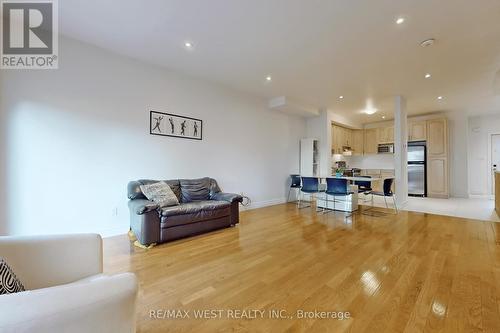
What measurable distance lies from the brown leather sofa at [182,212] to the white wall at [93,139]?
1.07 ft

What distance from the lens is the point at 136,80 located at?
3.73 metres

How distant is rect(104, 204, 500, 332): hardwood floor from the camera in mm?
1560

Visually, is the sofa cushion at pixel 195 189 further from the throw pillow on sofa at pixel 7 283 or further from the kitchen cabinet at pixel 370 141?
the kitchen cabinet at pixel 370 141

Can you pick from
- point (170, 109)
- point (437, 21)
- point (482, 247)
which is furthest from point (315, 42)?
point (482, 247)

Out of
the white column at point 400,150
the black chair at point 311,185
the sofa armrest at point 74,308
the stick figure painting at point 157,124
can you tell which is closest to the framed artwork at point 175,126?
the stick figure painting at point 157,124

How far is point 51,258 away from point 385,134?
30.8 ft

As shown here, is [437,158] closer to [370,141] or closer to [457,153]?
[457,153]

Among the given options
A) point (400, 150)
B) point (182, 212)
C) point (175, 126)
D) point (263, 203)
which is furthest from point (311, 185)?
point (175, 126)

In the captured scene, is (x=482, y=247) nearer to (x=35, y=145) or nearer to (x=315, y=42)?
(x=315, y=42)

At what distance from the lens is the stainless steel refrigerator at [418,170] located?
23.8ft

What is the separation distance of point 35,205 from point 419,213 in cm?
697

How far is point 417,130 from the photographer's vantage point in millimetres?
7438

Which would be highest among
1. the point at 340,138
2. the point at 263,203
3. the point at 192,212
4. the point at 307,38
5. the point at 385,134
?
the point at 307,38

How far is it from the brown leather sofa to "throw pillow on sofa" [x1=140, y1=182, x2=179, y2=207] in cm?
10
